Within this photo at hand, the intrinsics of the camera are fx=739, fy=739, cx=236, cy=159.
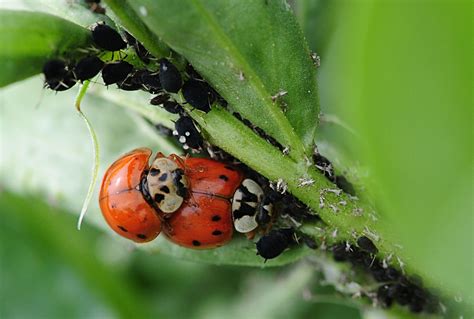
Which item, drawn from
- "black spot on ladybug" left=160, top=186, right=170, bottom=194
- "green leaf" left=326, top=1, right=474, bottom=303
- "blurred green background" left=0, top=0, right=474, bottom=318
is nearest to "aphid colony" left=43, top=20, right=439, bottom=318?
"black spot on ladybug" left=160, top=186, right=170, bottom=194

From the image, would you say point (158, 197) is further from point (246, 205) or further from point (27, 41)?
point (27, 41)

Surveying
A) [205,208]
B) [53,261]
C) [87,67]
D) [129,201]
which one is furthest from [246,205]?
[53,261]

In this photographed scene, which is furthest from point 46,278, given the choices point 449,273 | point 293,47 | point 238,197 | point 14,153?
point 449,273

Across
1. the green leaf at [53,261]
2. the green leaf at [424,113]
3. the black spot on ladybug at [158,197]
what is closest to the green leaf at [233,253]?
the black spot on ladybug at [158,197]

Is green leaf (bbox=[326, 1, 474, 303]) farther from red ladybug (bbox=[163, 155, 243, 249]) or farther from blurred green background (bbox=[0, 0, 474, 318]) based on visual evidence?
red ladybug (bbox=[163, 155, 243, 249])

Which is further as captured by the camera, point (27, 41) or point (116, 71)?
point (116, 71)

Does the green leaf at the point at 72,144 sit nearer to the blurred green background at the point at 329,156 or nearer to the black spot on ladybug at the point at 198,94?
the blurred green background at the point at 329,156
